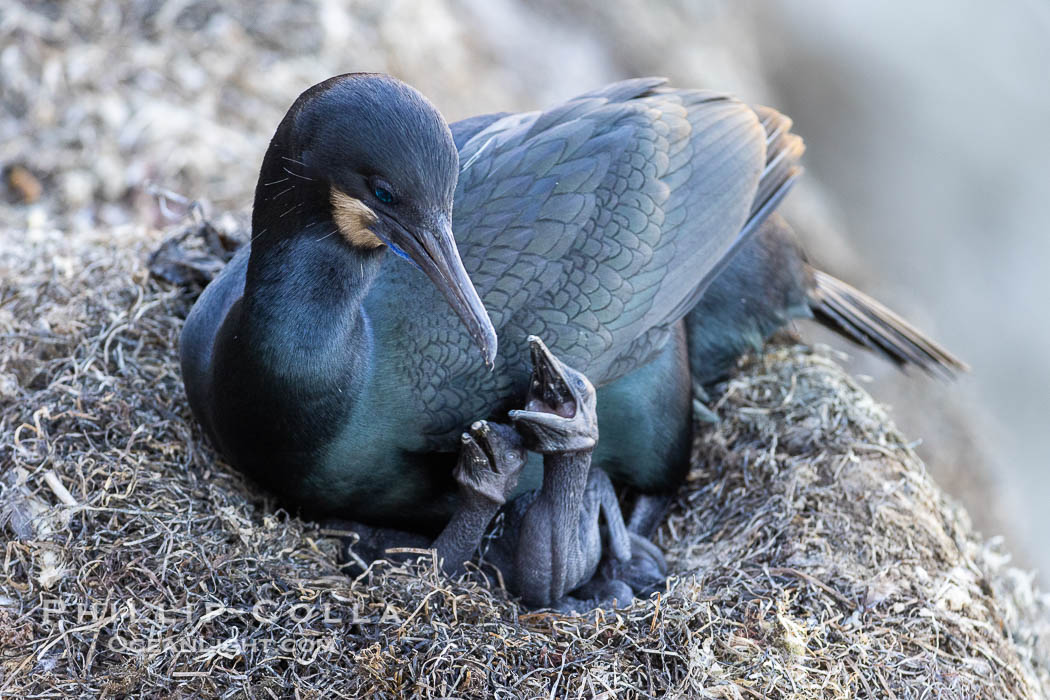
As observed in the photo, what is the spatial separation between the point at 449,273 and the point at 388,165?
241mm

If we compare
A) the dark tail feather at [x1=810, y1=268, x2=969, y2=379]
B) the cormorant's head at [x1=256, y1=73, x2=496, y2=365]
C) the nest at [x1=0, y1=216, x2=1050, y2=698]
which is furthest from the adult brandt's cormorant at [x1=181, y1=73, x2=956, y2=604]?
the dark tail feather at [x1=810, y1=268, x2=969, y2=379]

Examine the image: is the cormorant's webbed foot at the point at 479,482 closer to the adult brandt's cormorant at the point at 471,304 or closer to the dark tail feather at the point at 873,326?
the adult brandt's cormorant at the point at 471,304

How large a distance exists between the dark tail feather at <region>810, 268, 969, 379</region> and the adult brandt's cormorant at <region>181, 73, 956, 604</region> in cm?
62

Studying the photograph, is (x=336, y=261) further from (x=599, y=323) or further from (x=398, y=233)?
(x=599, y=323)

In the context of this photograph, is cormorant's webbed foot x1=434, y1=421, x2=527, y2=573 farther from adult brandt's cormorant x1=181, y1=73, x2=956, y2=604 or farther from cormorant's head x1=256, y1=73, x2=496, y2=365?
cormorant's head x1=256, y1=73, x2=496, y2=365

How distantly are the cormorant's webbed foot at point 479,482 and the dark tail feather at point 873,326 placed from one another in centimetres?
140

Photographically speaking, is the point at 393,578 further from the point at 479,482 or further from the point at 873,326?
the point at 873,326

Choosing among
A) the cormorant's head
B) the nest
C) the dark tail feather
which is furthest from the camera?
the dark tail feather

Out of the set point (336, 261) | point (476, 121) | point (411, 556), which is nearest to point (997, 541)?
point (411, 556)

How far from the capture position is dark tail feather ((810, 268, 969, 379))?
3.47 metres

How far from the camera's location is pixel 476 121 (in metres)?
2.99

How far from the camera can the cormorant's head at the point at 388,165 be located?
2074 millimetres

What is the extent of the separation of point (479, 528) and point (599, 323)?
22.7 inches

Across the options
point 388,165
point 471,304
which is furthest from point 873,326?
point 388,165
